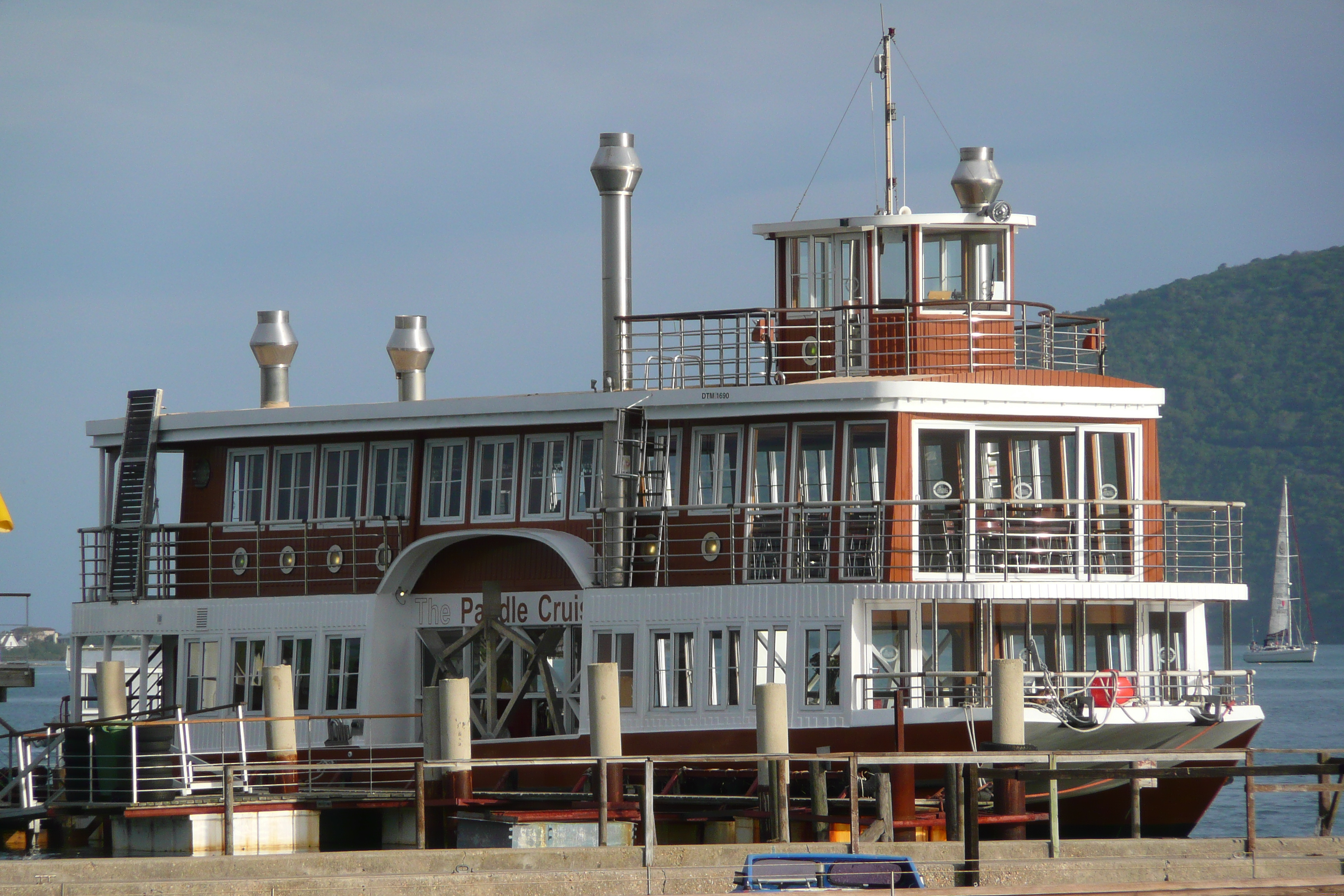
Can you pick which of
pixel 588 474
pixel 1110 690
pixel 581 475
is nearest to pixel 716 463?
pixel 588 474

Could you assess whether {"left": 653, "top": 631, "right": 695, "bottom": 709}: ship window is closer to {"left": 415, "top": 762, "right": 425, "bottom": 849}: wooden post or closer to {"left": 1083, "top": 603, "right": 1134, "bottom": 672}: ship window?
{"left": 415, "top": 762, "right": 425, "bottom": 849}: wooden post

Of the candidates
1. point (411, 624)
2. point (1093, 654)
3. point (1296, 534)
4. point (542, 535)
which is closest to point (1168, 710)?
point (1093, 654)

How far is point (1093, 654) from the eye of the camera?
28.6 metres

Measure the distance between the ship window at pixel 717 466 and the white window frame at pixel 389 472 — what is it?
467cm

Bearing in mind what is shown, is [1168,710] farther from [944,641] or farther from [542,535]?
[542,535]

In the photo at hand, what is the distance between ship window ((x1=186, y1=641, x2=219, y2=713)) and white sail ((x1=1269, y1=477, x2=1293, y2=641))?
70703mm

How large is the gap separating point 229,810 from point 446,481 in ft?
26.8

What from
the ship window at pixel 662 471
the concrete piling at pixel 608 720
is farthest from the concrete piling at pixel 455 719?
the ship window at pixel 662 471

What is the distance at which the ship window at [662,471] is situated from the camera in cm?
2877

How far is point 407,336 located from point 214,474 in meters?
4.04

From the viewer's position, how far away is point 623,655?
28.2 m

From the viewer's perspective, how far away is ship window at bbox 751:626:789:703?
2719cm

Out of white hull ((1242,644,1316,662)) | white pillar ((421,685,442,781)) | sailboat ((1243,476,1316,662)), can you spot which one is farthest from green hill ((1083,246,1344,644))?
white pillar ((421,685,442,781))

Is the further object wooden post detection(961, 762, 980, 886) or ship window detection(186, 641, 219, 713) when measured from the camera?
ship window detection(186, 641, 219, 713)
